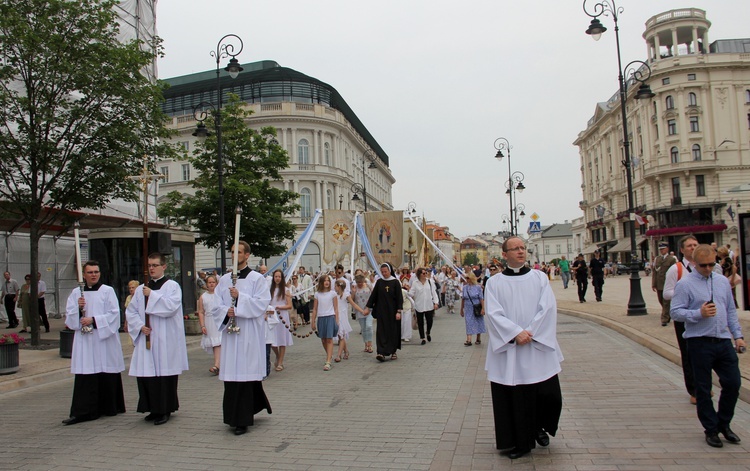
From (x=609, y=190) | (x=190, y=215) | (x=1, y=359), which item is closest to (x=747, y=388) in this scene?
(x=1, y=359)

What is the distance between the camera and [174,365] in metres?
7.23

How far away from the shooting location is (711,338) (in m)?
5.50

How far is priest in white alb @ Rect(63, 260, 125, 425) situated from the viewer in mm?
7391

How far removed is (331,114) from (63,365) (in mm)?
54576

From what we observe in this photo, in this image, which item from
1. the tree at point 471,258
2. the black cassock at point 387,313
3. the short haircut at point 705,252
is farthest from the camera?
the tree at point 471,258

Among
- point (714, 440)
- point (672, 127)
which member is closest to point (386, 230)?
point (714, 440)

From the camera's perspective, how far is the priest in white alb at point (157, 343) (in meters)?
7.14

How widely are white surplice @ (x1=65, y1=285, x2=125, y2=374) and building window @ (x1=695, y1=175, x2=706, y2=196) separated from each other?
62.6 metres

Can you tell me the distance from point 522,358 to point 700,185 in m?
62.7

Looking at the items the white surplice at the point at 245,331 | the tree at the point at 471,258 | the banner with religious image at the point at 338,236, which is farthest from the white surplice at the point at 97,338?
the tree at the point at 471,258

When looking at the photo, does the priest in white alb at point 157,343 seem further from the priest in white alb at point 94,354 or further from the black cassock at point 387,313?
the black cassock at point 387,313

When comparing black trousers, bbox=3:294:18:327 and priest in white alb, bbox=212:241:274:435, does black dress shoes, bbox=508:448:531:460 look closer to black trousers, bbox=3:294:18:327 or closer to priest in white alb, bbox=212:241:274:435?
priest in white alb, bbox=212:241:274:435

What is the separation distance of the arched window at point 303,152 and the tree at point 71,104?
153 ft

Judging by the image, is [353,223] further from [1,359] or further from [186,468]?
[186,468]
